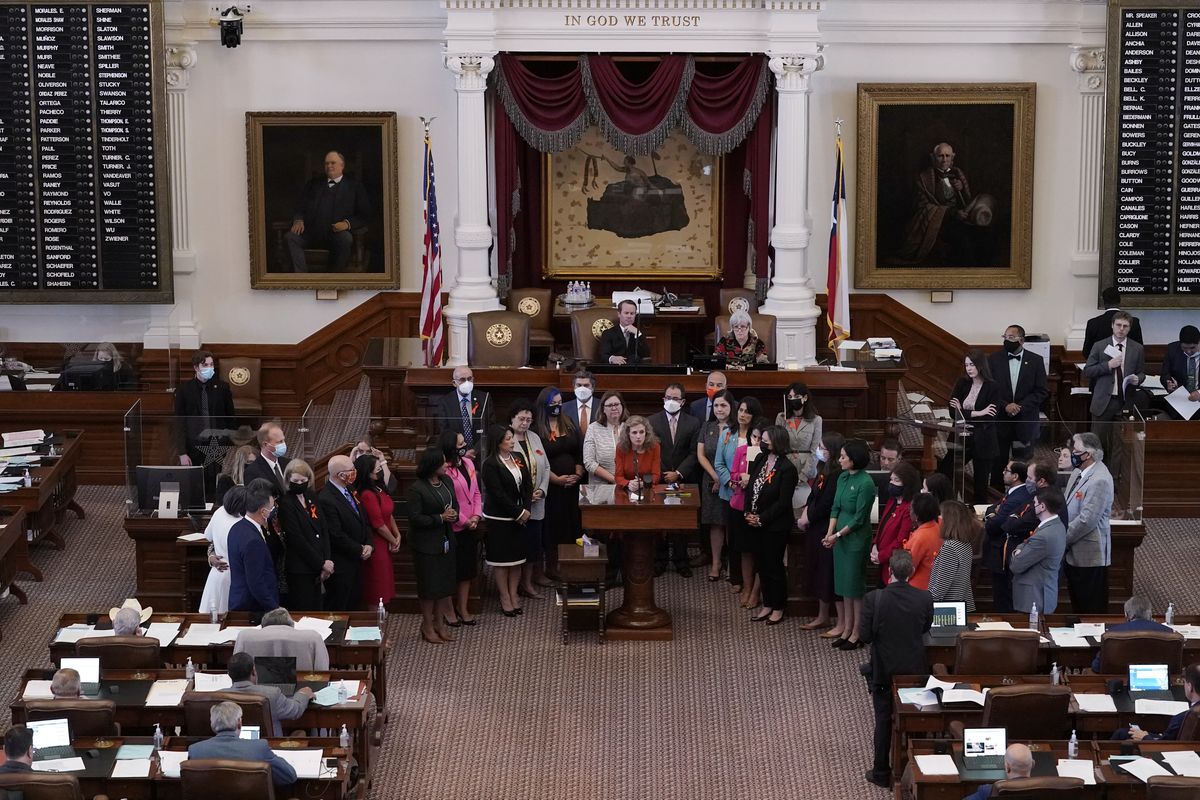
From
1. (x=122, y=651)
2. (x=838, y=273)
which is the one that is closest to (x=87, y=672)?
(x=122, y=651)

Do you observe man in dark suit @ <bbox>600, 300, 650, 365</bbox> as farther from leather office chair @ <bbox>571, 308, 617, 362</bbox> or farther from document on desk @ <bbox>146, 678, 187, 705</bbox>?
document on desk @ <bbox>146, 678, 187, 705</bbox>

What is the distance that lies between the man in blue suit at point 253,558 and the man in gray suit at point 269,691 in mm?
1543

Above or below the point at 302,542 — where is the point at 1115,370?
above

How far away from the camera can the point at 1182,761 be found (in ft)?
31.7

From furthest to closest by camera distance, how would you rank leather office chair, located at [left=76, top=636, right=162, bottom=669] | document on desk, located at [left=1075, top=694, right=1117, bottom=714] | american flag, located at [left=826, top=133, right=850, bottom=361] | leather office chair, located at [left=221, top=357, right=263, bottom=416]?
leather office chair, located at [left=221, top=357, right=263, bottom=416]
american flag, located at [left=826, top=133, right=850, bottom=361]
leather office chair, located at [left=76, top=636, right=162, bottom=669]
document on desk, located at [left=1075, top=694, right=1117, bottom=714]

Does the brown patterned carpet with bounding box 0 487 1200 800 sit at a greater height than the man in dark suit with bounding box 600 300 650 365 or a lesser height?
lesser

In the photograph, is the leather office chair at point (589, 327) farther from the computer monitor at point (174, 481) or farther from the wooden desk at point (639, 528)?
the computer monitor at point (174, 481)

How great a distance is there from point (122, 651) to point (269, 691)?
1.20 meters

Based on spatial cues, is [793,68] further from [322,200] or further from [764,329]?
[322,200]

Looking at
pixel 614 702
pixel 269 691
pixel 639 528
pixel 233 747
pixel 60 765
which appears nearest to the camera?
pixel 233 747

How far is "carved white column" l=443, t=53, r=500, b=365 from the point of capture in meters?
17.4

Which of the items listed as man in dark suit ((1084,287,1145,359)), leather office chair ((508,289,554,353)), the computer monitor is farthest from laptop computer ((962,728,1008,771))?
leather office chair ((508,289,554,353))

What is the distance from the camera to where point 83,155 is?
59.9 ft

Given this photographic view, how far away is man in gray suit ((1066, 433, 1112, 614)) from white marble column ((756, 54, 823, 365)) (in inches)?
183
